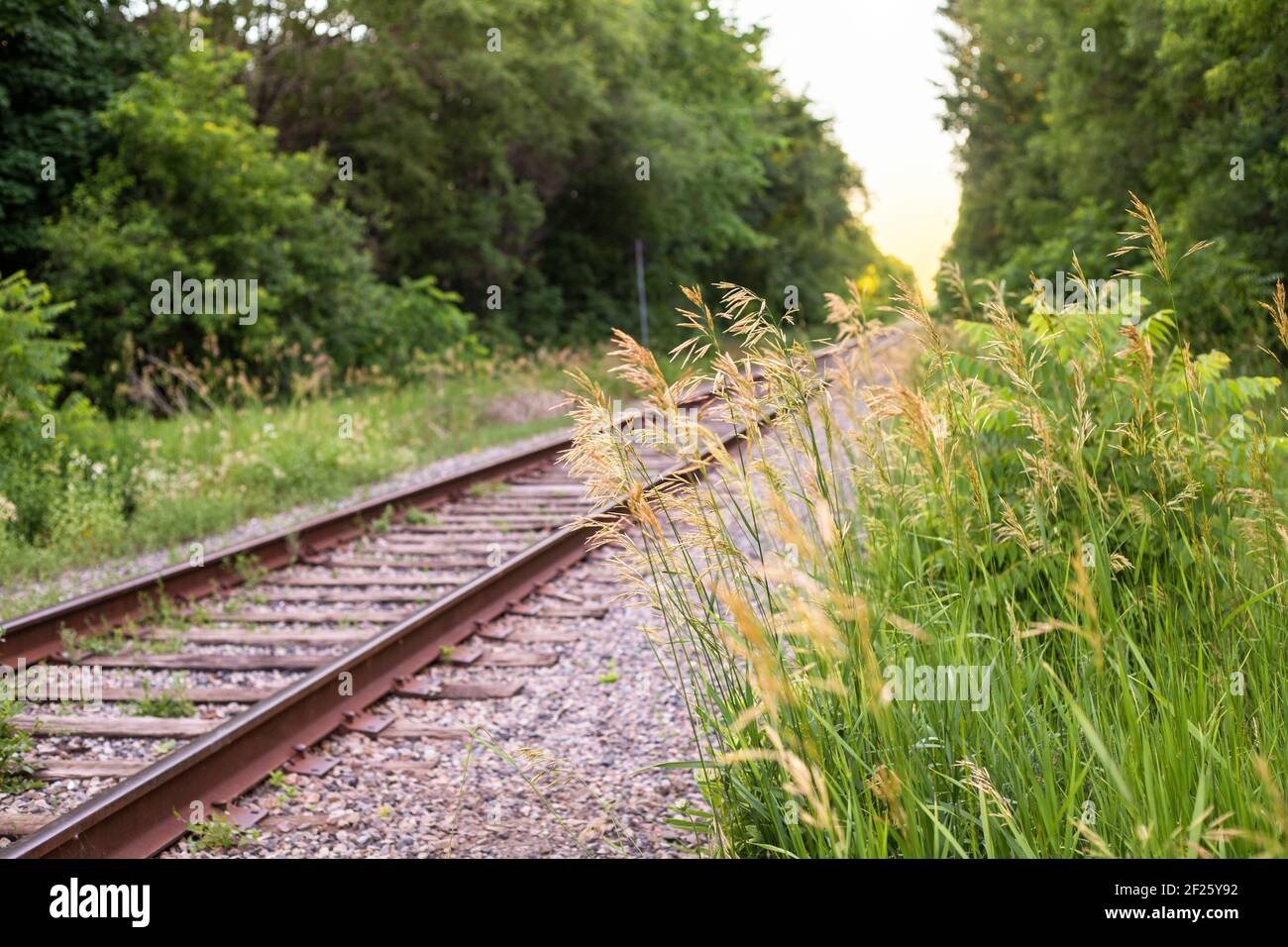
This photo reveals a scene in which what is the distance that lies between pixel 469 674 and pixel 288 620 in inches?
58.6

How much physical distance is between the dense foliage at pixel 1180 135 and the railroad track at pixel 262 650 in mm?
6022

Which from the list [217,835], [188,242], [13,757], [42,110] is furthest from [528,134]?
[217,835]

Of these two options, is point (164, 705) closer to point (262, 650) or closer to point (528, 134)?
point (262, 650)

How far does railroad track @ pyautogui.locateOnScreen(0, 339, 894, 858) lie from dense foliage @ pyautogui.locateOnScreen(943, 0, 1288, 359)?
6022 mm

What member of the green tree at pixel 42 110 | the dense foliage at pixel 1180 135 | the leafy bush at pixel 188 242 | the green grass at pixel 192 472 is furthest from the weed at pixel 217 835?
the green tree at pixel 42 110

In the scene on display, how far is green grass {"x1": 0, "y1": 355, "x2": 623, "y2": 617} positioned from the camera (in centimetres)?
815

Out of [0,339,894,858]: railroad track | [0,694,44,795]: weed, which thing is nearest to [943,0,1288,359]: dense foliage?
[0,339,894,858]: railroad track

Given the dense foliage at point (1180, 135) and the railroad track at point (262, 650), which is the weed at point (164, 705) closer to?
the railroad track at point (262, 650)

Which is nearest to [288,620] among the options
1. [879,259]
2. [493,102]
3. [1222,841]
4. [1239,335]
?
[1222,841]

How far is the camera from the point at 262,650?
5.74 meters

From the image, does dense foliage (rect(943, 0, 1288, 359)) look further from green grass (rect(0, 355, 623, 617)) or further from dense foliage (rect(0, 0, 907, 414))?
green grass (rect(0, 355, 623, 617))

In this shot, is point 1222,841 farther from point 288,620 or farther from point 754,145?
point 754,145

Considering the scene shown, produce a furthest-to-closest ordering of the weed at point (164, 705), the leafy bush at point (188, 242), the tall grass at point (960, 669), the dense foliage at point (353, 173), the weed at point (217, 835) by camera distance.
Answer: the dense foliage at point (353, 173) → the leafy bush at point (188, 242) → the weed at point (164, 705) → the weed at point (217, 835) → the tall grass at point (960, 669)

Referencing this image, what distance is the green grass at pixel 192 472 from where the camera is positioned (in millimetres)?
8148
